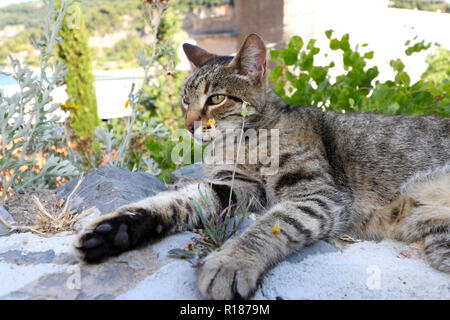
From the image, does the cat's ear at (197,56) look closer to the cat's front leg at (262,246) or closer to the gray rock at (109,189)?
the gray rock at (109,189)

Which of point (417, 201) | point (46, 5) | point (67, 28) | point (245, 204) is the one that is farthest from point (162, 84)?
point (417, 201)

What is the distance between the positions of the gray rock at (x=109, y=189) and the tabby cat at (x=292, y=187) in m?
0.28

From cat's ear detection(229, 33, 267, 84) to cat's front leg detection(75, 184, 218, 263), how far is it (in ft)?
2.98

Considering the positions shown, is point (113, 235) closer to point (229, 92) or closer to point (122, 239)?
point (122, 239)

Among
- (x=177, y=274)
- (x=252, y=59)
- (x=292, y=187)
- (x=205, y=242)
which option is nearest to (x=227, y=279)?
(x=177, y=274)

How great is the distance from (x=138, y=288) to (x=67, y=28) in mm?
6841

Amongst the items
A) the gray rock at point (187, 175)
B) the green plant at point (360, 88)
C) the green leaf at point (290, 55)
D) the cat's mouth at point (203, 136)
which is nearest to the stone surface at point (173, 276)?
the cat's mouth at point (203, 136)

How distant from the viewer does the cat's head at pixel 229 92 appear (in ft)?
7.86

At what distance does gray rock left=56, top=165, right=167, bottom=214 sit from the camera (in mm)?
2221

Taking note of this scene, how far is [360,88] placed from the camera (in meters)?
3.66

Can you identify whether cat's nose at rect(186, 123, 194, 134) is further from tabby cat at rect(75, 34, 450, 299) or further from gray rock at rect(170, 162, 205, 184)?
gray rock at rect(170, 162, 205, 184)

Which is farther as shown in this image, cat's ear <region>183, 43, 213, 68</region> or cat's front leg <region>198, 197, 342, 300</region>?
cat's ear <region>183, 43, 213, 68</region>

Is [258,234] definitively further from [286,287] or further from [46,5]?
[46,5]

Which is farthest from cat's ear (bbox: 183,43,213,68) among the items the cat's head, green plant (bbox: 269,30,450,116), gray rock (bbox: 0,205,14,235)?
gray rock (bbox: 0,205,14,235)
